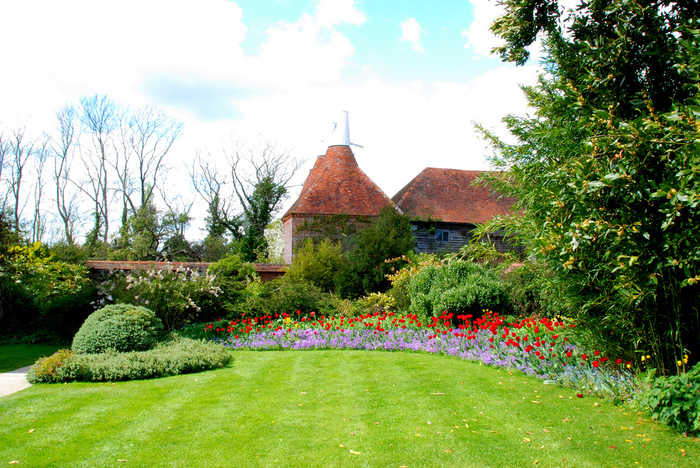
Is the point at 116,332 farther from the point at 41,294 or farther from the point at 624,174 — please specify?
the point at 624,174

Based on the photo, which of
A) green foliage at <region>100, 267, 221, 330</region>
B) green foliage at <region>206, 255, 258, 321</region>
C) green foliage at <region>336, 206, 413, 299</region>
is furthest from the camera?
green foliage at <region>336, 206, 413, 299</region>

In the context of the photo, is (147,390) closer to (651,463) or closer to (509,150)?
(651,463)

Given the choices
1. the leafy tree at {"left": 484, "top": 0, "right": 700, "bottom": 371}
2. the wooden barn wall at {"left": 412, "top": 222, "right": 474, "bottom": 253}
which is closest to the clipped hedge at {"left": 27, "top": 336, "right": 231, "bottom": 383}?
the leafy tree at {"left": 484, "top": 0, "right": 700, "bottom": 371}

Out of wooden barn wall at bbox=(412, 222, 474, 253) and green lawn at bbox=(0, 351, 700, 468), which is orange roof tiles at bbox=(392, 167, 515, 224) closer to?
wooden barn wall at bbox=(412, 222, 474, 253)

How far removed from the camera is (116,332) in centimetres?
812

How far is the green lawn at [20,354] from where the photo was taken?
8.37 meters

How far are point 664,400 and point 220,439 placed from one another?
4.30m

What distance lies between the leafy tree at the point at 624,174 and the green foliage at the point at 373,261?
7609 mm

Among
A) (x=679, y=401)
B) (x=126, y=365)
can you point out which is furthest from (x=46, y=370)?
(x=679, y=401)

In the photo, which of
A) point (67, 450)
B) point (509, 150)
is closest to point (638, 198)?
point (509, 150)

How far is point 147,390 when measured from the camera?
6180mm

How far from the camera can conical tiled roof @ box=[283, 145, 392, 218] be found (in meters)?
19.9

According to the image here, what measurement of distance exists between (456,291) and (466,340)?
5.63ft

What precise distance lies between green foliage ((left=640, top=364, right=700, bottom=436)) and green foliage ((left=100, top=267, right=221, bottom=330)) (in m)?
8.52
